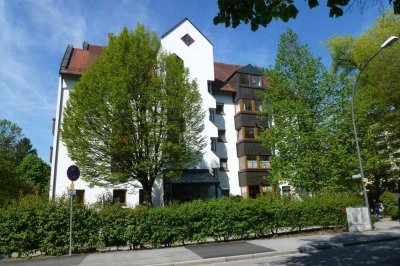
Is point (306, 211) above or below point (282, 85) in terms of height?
below

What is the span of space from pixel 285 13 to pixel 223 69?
36669 mm

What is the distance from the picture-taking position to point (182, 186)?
29.0 metres

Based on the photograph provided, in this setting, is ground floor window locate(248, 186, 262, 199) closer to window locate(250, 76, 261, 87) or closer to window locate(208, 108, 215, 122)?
window locate(208, 108, 215, 122)

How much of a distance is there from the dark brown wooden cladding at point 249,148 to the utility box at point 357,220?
1601cm

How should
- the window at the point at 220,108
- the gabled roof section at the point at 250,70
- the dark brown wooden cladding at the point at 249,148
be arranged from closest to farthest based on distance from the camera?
the dark brown wooden cladding at the point at 249,148
the window at the point at 220,108
the gabled roof section at the point at 250,70

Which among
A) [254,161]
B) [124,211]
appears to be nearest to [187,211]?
[124,211]

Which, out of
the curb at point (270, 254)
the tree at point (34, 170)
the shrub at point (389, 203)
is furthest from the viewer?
the tree at point (34, 170)

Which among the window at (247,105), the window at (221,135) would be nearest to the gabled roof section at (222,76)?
the window at (247,105)

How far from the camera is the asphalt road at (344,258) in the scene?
31.3 ft

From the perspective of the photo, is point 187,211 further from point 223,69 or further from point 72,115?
point 223,69

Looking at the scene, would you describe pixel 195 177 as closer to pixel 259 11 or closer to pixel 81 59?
pixel 81 59

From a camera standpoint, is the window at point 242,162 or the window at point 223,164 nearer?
the window at point 242,162

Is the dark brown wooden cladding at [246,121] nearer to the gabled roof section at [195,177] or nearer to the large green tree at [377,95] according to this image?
the gabled roof section at [195,177]

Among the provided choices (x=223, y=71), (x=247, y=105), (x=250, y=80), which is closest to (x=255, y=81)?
(x=250, y=80)
